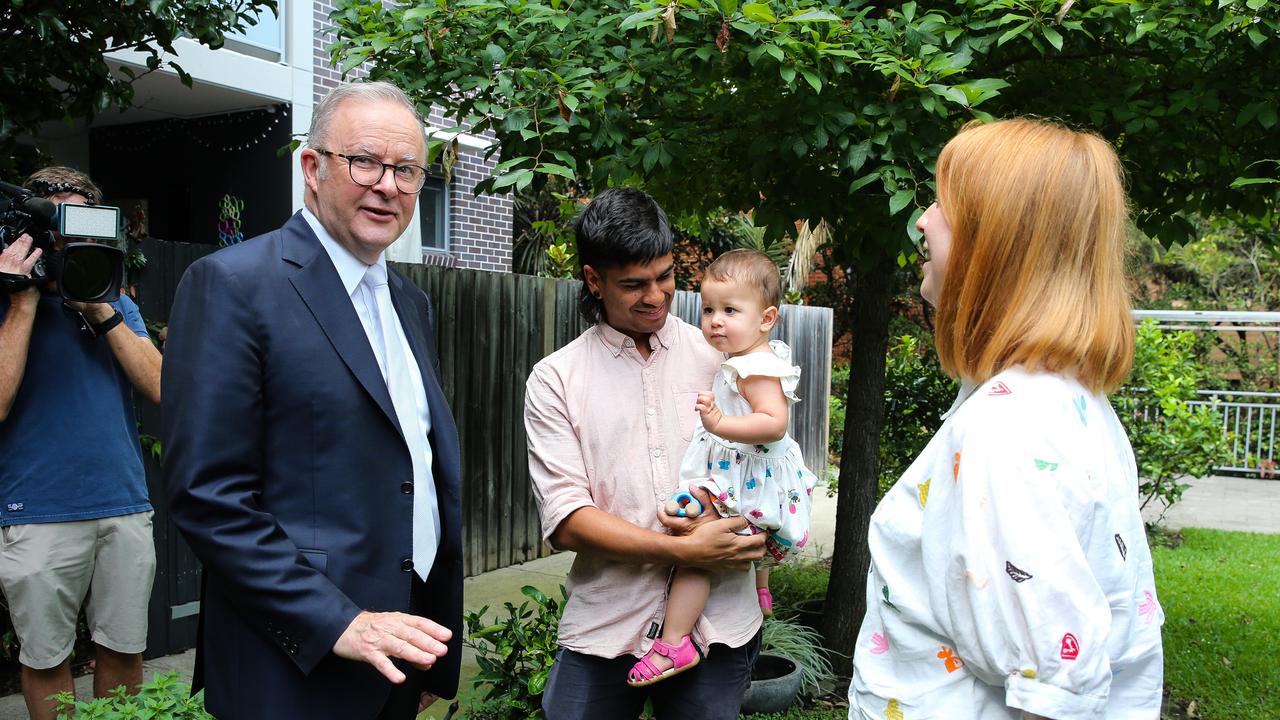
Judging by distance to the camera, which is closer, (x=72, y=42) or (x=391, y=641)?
(x=391, y=641)

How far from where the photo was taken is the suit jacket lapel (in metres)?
1.95

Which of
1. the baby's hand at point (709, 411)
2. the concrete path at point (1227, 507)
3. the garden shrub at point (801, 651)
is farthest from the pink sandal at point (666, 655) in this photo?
the concrete path at point (1227, 507)

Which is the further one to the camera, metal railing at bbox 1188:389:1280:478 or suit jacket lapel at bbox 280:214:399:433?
metal railing at bbox 1188:389:1280:478

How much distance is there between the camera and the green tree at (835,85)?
3129mm

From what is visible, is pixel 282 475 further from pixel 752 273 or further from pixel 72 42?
pixel 72 42

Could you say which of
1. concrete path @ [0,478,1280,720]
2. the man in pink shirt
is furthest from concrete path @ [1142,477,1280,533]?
the man in pink shirt

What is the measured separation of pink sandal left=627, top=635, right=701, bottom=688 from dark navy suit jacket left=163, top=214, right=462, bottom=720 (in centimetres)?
67

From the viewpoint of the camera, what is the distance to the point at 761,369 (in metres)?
2.57

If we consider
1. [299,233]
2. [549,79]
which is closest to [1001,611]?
[299,233]

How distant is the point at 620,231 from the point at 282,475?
1.05 meters

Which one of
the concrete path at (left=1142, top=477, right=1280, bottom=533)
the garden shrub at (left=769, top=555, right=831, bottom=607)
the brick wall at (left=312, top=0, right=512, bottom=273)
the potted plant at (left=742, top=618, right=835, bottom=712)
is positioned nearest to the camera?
the potted plant at (left=742, top=618, right=835, bottom=712)

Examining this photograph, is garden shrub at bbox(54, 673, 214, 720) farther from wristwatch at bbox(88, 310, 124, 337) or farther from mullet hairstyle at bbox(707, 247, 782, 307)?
mullet hairstyle at bbox(707, 247, 782, 307)

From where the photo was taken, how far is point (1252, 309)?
18.0 metres

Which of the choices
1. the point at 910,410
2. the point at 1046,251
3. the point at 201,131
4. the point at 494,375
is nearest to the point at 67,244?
the point at 1046,251
